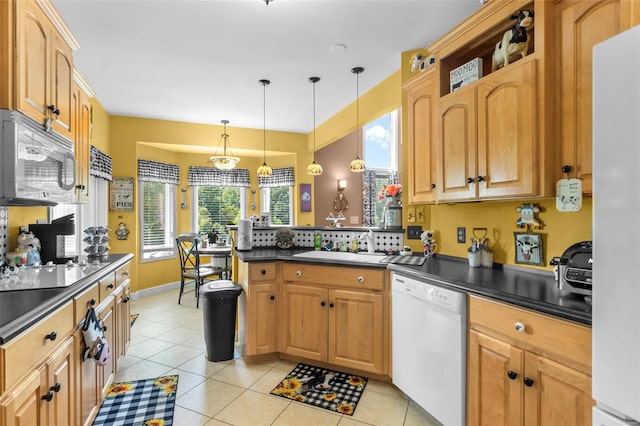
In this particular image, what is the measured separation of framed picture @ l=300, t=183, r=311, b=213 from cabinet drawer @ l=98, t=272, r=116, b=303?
4102mm

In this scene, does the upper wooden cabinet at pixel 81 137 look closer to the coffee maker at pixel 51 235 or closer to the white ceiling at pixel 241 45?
the coffee maker at pixel 51 235

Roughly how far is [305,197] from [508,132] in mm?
4609

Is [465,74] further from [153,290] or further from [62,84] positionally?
[153,290]

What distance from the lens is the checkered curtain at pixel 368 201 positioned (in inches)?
279

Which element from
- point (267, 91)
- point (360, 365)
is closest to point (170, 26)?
point (267, 91)

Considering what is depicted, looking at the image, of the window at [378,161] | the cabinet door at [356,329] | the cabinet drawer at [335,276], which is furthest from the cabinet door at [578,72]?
the window at [378,161]

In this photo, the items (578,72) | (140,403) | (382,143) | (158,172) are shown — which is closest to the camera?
(578,72)

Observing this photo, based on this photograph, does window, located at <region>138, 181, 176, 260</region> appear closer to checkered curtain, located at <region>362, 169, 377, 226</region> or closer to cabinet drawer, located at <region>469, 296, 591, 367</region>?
checkered curtain, located at <region>362, 169, 377, 226</region>

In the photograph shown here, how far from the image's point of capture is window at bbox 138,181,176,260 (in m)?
5.32

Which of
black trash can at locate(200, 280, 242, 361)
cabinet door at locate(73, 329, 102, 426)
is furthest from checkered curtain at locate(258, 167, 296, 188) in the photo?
cabinet door at locate(73, 329, 102, 426)

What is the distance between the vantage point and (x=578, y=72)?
153cm

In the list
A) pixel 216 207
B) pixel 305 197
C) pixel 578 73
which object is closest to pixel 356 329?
pixel 578 73

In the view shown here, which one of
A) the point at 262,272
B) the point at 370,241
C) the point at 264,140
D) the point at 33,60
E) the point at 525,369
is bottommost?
the point at 525,369

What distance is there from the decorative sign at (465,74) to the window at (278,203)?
14.5ft
